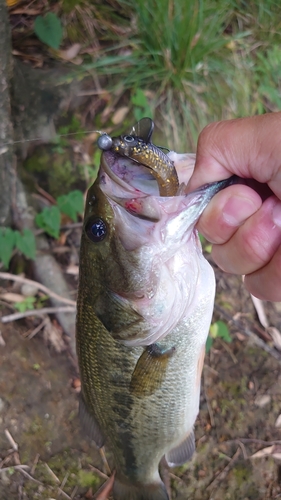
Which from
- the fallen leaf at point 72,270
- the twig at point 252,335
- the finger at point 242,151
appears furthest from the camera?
the fallen leaf at point 72,270

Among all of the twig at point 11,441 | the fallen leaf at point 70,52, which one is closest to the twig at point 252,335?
the twig at point 11,441

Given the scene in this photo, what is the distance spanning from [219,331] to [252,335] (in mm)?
305

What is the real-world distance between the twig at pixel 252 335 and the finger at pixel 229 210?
178 centimetres

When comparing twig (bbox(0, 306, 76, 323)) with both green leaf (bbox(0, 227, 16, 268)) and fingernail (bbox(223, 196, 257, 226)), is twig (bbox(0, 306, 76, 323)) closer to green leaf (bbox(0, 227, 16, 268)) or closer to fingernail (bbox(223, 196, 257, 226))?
green leaf (bbox(0, 227, 16, 268))

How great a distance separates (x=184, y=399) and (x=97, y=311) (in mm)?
616

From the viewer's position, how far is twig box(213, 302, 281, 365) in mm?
2871

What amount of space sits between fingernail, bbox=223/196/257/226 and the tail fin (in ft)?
4.79

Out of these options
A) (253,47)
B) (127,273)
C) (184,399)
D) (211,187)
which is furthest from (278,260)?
(253,47)

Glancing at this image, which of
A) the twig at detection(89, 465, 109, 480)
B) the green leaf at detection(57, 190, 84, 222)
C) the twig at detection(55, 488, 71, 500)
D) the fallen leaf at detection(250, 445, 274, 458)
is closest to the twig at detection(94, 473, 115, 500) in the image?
the twig at detection(89, 465, 109, 480)

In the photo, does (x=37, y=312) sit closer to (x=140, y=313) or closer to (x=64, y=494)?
Result: (x=64, y=494)

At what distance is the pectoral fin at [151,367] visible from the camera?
1.53m

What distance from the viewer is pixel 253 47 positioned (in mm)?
3436

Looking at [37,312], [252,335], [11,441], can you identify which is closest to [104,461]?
[11,441]

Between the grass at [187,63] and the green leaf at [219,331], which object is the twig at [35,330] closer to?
the green leaf at [219,331]
